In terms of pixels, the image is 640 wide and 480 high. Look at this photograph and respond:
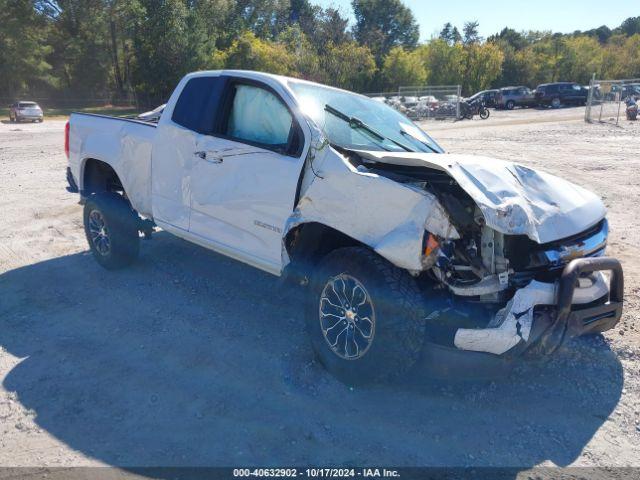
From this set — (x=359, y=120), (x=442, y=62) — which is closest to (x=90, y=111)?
(x=442, y=62)

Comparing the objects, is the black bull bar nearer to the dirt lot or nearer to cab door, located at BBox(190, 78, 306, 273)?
the dirt lot

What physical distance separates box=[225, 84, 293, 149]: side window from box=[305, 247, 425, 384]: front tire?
118 centimetres

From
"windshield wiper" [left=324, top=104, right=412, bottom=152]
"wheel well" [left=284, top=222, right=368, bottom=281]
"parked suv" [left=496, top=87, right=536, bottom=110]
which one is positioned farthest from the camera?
"parked suv" [left=496, top=87, right=536, bottom=110]

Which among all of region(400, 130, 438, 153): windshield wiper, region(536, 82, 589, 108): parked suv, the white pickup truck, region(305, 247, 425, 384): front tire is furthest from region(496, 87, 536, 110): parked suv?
region(305, 247, 425, 384): front tire

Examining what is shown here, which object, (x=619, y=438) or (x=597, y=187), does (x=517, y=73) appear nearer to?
(x=597, y=187)

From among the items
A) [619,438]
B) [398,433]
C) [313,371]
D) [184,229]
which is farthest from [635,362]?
[184,229]

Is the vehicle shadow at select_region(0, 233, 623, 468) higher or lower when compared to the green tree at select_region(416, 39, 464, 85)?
lower

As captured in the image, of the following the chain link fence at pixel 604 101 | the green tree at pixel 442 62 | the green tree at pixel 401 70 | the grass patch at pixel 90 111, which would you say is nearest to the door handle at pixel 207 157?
the chain link fence at pixel 604 101

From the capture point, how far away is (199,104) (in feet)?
17.0

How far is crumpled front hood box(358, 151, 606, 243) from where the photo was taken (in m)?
3.32

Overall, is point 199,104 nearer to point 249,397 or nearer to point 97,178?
point 97,178

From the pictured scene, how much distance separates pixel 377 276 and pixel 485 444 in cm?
117

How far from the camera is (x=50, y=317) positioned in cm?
511

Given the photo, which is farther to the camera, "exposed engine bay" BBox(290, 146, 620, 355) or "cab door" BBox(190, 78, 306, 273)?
"cab door" BBox(190, 78, 306, 273)
